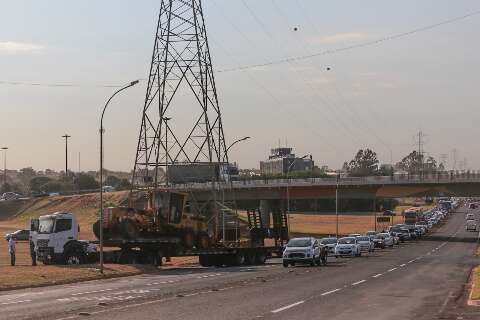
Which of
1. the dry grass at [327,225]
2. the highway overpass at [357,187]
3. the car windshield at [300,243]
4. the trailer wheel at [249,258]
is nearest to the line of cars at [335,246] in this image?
the car windshield at [300,243]

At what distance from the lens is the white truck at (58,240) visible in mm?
44906

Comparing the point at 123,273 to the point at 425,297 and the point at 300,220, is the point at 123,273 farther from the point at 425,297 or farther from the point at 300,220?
the point at 300,220

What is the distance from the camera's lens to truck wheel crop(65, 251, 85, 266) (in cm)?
4534

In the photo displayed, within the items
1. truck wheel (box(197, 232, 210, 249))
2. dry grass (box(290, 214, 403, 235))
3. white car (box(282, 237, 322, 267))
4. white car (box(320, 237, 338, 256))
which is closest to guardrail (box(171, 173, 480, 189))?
dry grass (box(290, 214, 403, 235))

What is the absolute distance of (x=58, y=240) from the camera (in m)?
45.1

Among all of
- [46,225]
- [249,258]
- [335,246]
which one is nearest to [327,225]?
[335,246]

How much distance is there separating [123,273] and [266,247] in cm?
1426

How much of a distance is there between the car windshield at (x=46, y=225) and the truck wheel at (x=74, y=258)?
5.80 ft

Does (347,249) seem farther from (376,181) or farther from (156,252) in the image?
(376,181)

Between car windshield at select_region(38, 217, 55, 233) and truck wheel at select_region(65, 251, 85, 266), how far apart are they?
177 cm

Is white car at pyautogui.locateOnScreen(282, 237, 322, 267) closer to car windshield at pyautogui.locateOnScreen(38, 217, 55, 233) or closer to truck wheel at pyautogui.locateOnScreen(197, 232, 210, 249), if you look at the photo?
truck wheel at pyautogui.locateOnScreen(197, 232, 210, 249)

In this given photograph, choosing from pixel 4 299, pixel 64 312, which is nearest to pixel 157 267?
pixel 4 299

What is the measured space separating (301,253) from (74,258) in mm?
13019

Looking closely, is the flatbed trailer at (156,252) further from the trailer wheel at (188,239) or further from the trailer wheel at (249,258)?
the trailer wheel at (249,258)
